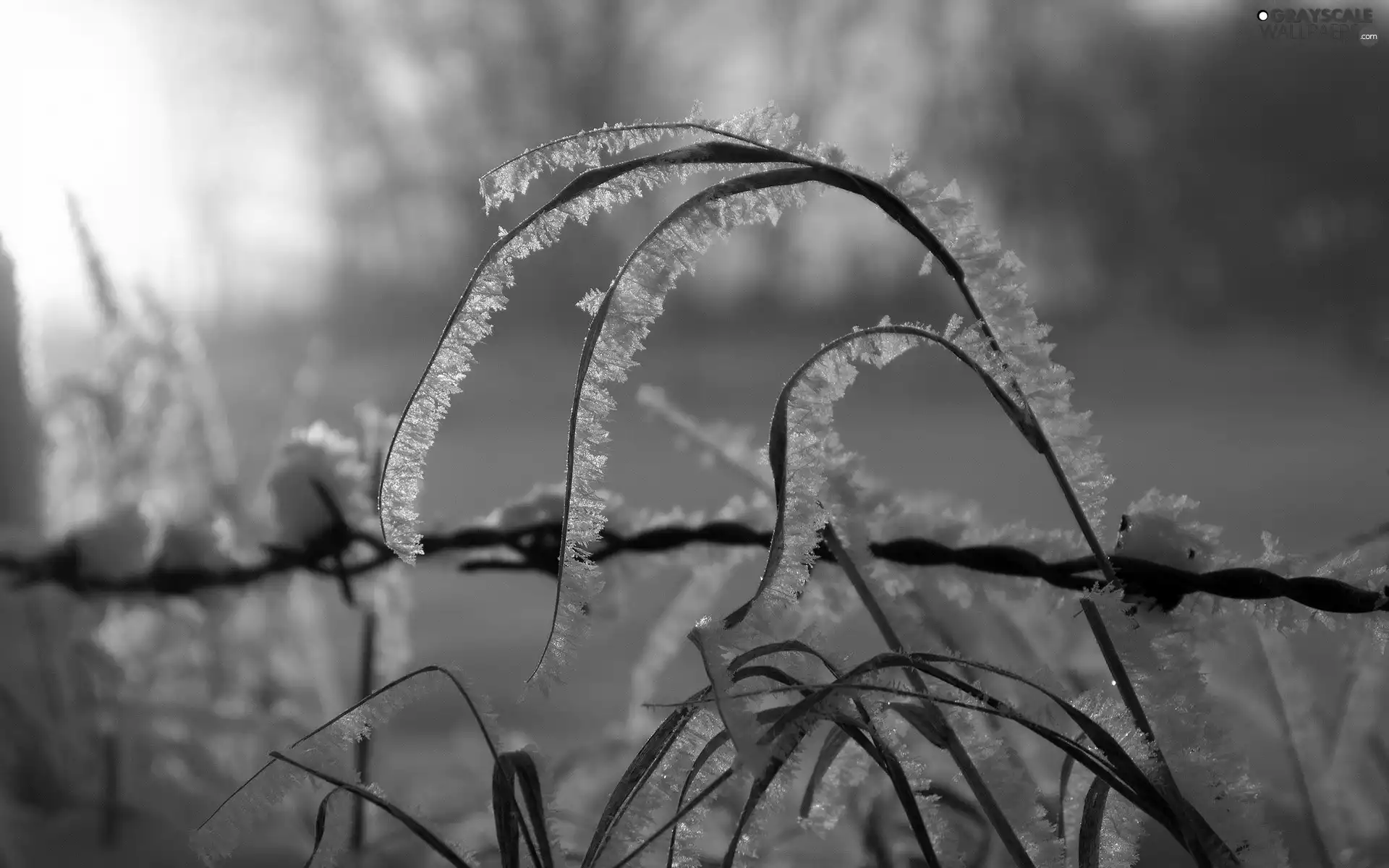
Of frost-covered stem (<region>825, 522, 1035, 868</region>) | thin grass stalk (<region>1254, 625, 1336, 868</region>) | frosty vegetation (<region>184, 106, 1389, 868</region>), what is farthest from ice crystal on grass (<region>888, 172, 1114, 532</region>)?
thin grass stalk (<region>1254, 625, 1336, 868</region>)

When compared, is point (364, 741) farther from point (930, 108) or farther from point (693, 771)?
point (930, 108)

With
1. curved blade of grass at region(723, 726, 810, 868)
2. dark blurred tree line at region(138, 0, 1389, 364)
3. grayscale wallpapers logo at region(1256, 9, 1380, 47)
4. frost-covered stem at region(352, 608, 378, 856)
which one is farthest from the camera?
dark blurred tree line at region(138, 0, 1389, 364)

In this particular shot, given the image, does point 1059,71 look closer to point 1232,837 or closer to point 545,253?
point 545,253

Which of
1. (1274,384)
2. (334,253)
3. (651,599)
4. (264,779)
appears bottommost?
(264,779)

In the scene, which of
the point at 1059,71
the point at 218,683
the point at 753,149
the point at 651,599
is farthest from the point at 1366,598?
the point at 1059,71

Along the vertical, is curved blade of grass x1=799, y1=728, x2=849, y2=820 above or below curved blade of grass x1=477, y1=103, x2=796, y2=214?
below

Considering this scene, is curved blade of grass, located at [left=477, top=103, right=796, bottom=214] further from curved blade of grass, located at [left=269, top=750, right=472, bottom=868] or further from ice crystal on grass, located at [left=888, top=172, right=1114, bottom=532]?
curved blade of grass, located at [left=269, top=750, right=472, bottom=868]

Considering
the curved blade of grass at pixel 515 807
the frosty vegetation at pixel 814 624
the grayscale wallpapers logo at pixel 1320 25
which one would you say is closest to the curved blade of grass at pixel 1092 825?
the frosty vegetation at pixel 814 624

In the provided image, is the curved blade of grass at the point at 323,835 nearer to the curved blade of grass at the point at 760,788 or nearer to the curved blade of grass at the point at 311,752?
the curved blade of grass at the point at 311,752
